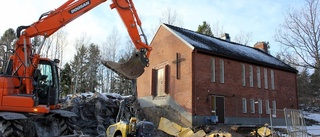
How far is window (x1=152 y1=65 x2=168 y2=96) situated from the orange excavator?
485 inches

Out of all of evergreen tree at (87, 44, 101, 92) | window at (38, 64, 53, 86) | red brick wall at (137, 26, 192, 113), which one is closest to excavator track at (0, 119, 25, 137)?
window at (38, 64, 53, 86)

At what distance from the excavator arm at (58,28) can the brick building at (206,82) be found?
1017 centimetres

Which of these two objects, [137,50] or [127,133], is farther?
[137,50]

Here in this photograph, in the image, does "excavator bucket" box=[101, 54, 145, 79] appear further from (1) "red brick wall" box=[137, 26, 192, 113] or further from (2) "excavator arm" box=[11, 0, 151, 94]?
(1) "red brick wall" box=[137, 26, 192, 113]

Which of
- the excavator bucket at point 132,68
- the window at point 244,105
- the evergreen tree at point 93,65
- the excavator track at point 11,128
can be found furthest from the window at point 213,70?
the evergreen tree at point 93,65

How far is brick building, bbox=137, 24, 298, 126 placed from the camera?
22.4 m

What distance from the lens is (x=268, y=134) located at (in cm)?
1591

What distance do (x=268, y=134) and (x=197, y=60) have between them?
27.5 feet

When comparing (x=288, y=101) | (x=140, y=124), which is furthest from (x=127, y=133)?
(x=288, y=101)

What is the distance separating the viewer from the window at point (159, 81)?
25.0m

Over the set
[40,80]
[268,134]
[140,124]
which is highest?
[40,80]

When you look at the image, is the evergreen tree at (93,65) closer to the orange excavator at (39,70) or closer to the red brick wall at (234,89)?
the red brick wall at (234,89)

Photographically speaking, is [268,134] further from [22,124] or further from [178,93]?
[22,124]

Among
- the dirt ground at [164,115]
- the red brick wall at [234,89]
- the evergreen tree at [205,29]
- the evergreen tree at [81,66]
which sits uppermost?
the evergreen tree at [205,29]
